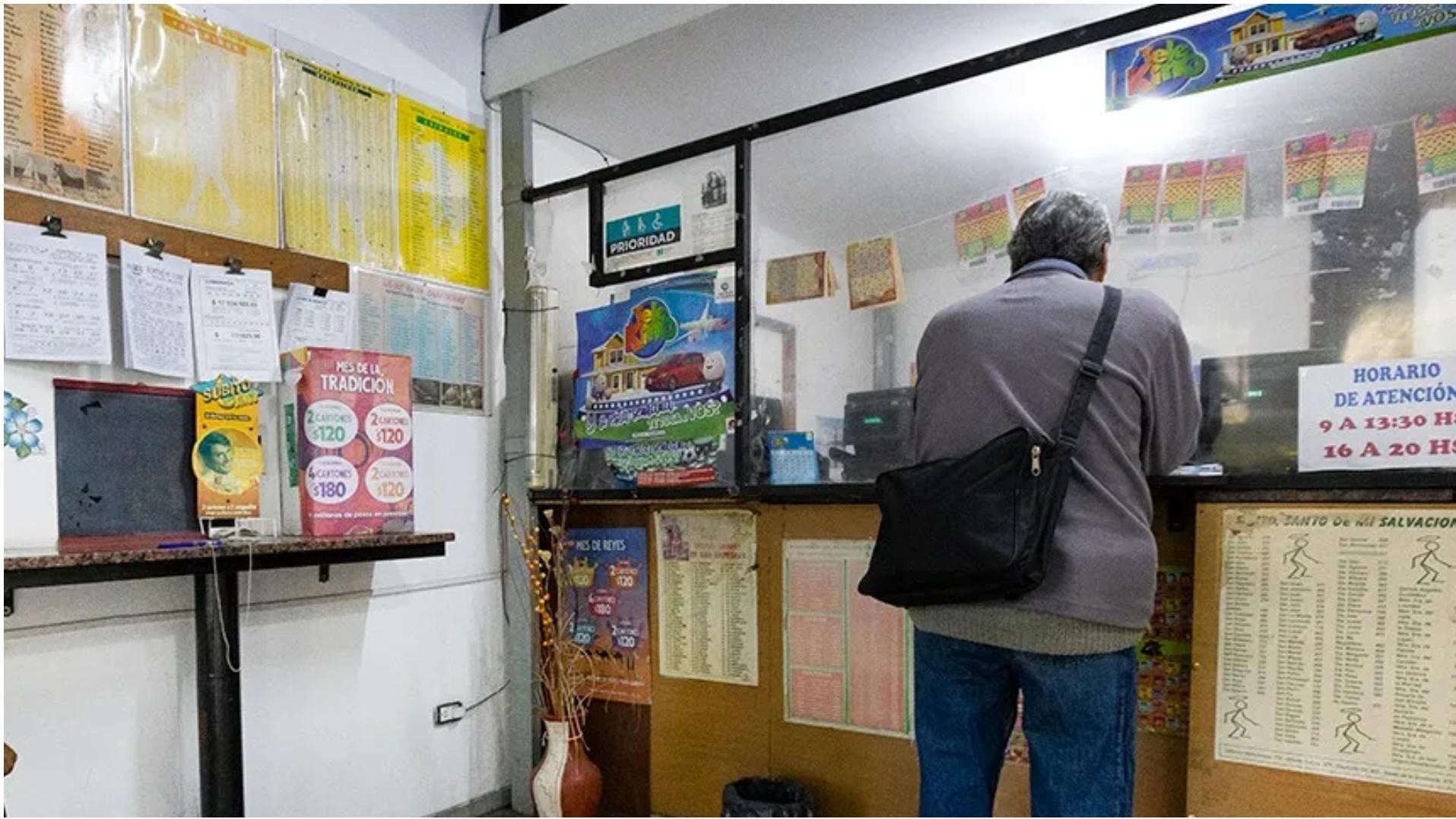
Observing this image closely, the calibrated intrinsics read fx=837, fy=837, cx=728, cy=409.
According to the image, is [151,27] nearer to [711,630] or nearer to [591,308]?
[591,308]

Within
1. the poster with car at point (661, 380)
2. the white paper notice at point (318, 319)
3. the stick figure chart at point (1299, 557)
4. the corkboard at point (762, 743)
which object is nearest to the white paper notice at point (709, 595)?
the corkboard at point (762, 743)

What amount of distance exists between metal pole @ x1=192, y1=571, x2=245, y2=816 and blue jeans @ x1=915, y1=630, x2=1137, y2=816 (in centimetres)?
148

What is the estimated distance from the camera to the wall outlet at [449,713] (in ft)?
8.33

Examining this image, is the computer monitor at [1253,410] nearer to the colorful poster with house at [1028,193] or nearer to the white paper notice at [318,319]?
the colorful poster with house at [1028,193]

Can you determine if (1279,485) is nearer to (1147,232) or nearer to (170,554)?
(1147,232)

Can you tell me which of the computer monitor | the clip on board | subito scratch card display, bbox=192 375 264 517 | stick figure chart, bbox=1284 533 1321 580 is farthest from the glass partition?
the clip on board

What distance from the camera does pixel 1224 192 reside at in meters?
1.91

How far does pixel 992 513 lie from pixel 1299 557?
696 mm

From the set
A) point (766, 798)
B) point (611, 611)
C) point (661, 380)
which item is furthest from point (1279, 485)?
point (611, 611)

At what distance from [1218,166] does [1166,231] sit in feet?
0.56

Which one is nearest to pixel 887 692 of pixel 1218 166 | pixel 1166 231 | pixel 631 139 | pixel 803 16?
pixel 1166 231

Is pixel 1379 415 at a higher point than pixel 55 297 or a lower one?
lower

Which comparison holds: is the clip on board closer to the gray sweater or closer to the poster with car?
the poster with car

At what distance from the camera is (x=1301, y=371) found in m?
1.62
